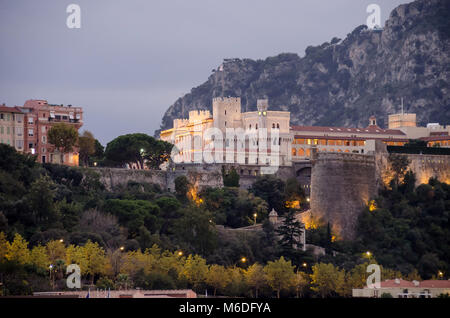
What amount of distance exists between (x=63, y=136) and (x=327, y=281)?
31.2 m

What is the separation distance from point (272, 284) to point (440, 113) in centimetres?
10739

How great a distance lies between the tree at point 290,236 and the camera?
79500 mm

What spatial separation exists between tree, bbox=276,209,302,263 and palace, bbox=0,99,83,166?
79.7 feet

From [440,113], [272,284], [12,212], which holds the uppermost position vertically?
[440,113]

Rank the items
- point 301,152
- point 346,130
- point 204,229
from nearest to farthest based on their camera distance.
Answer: point 204,229
point 301,152
point 346,130

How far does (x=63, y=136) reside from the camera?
90438mm

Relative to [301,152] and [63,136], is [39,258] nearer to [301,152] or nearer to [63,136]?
[63,136]

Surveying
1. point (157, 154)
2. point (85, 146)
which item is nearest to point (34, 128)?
point (85, 146)

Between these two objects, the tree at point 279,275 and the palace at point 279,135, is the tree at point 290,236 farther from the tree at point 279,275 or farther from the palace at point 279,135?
the palace at point 279,135

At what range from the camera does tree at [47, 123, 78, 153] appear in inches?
3538

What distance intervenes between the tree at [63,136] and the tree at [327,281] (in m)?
29.1
